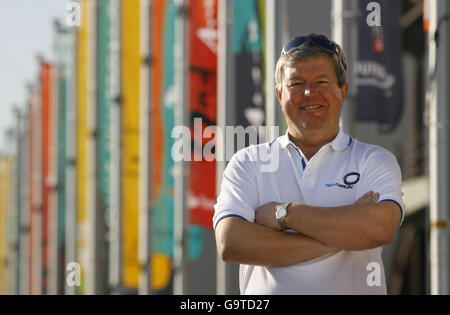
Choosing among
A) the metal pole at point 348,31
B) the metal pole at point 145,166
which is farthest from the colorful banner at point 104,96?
the metal pole at point 348,31

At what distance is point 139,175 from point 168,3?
2612mm

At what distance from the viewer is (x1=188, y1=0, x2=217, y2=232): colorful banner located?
10.5 m

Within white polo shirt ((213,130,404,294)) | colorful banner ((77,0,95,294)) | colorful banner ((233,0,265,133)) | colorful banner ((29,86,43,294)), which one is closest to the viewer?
white polo shirt ((213,130,404,294))

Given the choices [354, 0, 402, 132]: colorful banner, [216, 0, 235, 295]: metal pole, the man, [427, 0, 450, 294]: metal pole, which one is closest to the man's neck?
the man

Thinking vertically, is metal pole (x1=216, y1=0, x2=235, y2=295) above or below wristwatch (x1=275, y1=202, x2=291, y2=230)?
above

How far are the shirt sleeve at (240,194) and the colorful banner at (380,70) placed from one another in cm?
392

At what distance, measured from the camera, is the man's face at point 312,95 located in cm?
329

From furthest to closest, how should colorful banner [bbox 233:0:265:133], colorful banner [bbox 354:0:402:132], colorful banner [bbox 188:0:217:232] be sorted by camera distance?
colorful banner [bbox 188:0:217:232], colorful banner [bbox 233:0:265:133], colorful banner [bbox 354:0:402:132]

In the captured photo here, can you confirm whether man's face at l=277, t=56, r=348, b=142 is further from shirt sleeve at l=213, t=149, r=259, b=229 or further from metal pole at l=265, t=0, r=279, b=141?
metal pole at l=265, t=0, r=279, b=141

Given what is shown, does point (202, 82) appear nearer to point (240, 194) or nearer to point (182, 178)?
point (182, 178)

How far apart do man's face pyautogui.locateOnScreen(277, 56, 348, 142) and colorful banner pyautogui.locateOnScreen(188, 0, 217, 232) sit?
7093 mm

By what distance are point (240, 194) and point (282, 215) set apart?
0.22 m

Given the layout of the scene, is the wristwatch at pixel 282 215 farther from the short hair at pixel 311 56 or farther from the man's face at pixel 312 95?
the short hair at pixel 311 56
